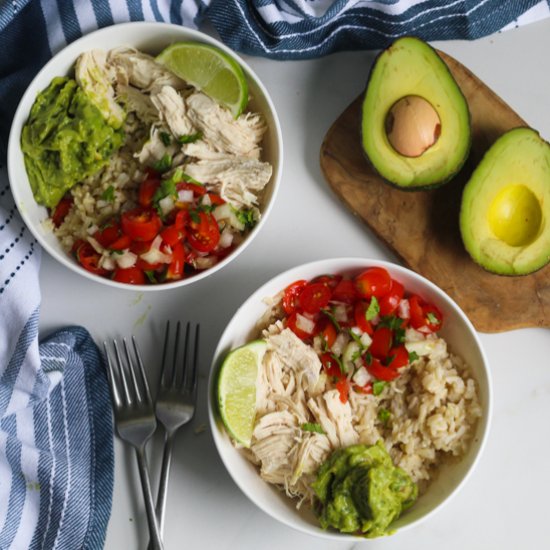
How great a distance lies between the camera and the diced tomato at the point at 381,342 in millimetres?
2135

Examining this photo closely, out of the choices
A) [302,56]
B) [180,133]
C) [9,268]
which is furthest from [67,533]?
[302,56]

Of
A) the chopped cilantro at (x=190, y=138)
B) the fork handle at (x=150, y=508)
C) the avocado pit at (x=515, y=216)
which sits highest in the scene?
the chopped cilantro at (x=190, y=138)

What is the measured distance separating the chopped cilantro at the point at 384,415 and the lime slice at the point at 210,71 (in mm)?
915

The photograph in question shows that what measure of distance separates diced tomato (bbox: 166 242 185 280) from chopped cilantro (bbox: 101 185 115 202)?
0.76 ft

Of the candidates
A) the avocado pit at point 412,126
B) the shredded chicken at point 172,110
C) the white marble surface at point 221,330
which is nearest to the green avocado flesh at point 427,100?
the avocado pit at point 412,126

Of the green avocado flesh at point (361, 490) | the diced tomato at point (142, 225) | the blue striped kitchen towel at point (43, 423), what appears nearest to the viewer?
the green avocado flesh at point (361, 490)

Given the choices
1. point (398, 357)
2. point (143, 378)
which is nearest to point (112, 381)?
point (143, 378)

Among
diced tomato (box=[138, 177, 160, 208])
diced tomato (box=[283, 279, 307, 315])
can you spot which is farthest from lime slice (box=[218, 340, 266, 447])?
diced tomato (box=[138, 177, 160, 208])

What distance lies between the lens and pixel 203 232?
2.07 m

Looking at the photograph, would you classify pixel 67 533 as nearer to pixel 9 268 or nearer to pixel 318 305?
pixel 9 268

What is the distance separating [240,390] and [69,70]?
3.26 ft

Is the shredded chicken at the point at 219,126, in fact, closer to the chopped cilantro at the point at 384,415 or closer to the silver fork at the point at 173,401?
the silver fork at the point at 173,401

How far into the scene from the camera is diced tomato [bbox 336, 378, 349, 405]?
6.99 feet

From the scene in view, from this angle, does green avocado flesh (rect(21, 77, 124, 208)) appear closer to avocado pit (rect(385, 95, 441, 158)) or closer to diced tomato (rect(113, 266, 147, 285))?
diced tomato (rect(113, 266, 147, 285))
